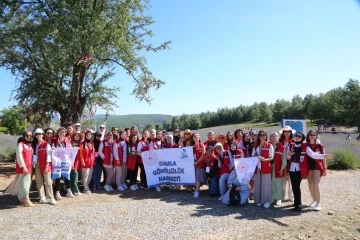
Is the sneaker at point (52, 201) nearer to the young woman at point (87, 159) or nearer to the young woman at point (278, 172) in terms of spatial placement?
the young woman at point (87, 159)

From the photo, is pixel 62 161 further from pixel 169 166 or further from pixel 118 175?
pixel 169 166

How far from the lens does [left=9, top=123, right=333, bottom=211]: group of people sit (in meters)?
7.88

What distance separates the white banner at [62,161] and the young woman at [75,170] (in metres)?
0.20

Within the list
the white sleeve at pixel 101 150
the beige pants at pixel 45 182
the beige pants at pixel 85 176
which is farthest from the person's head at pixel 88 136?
the beige pants at pixel 45 182

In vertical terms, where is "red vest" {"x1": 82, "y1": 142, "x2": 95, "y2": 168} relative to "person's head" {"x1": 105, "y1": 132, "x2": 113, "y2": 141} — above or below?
below

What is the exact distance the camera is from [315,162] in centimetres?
777

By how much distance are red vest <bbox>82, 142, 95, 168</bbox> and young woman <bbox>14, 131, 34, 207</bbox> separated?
169cm

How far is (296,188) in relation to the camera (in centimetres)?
783

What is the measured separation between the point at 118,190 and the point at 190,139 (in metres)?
2.73

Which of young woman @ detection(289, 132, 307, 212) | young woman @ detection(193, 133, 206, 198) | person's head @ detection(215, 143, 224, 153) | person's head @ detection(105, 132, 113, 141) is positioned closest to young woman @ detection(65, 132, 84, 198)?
person's head @ detection(105, 132, 113, 141)

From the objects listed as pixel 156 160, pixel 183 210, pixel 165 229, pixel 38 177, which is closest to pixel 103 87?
pixel 156 160

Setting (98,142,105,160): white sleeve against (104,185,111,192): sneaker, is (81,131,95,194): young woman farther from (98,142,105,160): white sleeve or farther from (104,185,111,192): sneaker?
(104,185,111,192): sneaker

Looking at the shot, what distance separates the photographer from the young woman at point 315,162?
771 centimetres

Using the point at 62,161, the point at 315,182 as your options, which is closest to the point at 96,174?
the point at 62,161
